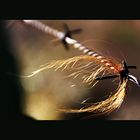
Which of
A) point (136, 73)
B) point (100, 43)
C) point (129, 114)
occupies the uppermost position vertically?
point (100, 43)

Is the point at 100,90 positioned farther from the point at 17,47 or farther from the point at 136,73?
the point at 17,47

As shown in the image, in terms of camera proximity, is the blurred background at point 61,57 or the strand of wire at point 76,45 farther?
the blurred background at point 61,57

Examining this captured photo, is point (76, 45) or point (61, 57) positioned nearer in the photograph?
point (76, 45)

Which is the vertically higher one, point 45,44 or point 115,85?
point 45,44

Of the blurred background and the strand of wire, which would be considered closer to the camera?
the strand of wire

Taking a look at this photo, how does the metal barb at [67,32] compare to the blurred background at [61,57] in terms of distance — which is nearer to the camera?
the metal barb at [67,32]

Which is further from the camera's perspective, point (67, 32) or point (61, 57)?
point (61, 57)

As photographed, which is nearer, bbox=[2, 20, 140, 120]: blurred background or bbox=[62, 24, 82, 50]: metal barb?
bbox=[62, 24, 82, 50]: metal barb

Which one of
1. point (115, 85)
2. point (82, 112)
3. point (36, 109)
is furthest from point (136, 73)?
point (36, 109)
